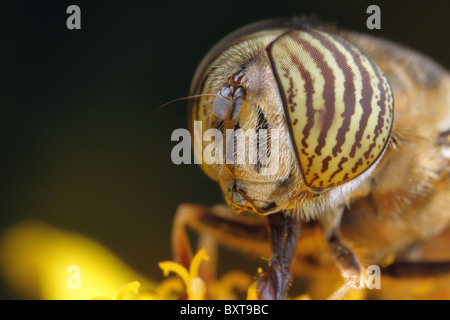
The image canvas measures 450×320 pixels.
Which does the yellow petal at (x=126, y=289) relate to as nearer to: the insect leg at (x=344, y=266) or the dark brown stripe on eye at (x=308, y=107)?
the insect leg at (x=344, y=266)

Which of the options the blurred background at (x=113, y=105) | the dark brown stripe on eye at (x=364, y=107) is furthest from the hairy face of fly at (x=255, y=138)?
the blurred background at (x=113, y=105)

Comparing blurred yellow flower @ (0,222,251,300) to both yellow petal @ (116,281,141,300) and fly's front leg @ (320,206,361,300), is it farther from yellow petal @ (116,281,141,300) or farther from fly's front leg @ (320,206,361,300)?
fly's front leg @ (320,206,361,300)

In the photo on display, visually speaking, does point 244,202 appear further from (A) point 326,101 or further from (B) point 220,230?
(B) point 220,230

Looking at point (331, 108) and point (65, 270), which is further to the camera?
point (65, 270)

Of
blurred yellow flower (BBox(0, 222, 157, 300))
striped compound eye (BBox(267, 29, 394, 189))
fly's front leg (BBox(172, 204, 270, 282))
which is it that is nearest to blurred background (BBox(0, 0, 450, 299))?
blurred yellow flower (BBox(0, 222, 157, 300))

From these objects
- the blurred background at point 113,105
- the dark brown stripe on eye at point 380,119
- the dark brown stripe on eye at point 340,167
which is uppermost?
the blurred background at point 113,105

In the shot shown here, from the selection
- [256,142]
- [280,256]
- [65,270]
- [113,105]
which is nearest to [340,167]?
[256,142]
